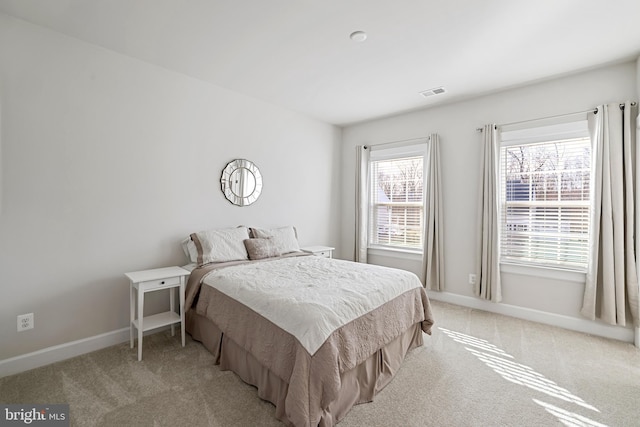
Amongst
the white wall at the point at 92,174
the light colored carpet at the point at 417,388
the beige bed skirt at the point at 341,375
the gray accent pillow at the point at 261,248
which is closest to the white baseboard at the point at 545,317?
the light colored carpet at the point at 417,388

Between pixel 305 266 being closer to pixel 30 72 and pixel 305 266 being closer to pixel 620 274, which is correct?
pixel 30 72

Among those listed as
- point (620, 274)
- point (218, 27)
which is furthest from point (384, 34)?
point (620, 274)

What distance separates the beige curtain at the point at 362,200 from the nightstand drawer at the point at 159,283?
2859mm

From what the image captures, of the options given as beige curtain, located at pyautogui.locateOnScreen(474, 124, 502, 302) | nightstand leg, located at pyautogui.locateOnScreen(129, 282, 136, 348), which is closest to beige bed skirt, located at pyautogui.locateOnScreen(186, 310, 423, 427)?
nightstand leg, located at pyautogui.locateOnScreen(129, 282, 136, 348)

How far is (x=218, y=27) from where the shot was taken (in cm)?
224

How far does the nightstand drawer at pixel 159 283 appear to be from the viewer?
7.73 feet

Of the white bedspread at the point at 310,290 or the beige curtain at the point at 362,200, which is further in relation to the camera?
the beige curtain at the point at 362,200

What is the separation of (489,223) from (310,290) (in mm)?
2537

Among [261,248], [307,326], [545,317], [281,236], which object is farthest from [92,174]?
[545,317]

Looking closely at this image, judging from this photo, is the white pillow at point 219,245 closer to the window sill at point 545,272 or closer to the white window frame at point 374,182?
the white window frame at point 374,182

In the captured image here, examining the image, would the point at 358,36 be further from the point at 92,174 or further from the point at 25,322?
the point at 25,322

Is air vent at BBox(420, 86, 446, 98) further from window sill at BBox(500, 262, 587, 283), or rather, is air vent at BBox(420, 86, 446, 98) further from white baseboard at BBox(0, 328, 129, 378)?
white baseboard at BBox(0, 328, 129, 378)

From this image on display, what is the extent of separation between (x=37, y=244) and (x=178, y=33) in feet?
6.62

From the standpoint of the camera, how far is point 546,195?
319 centimetres
